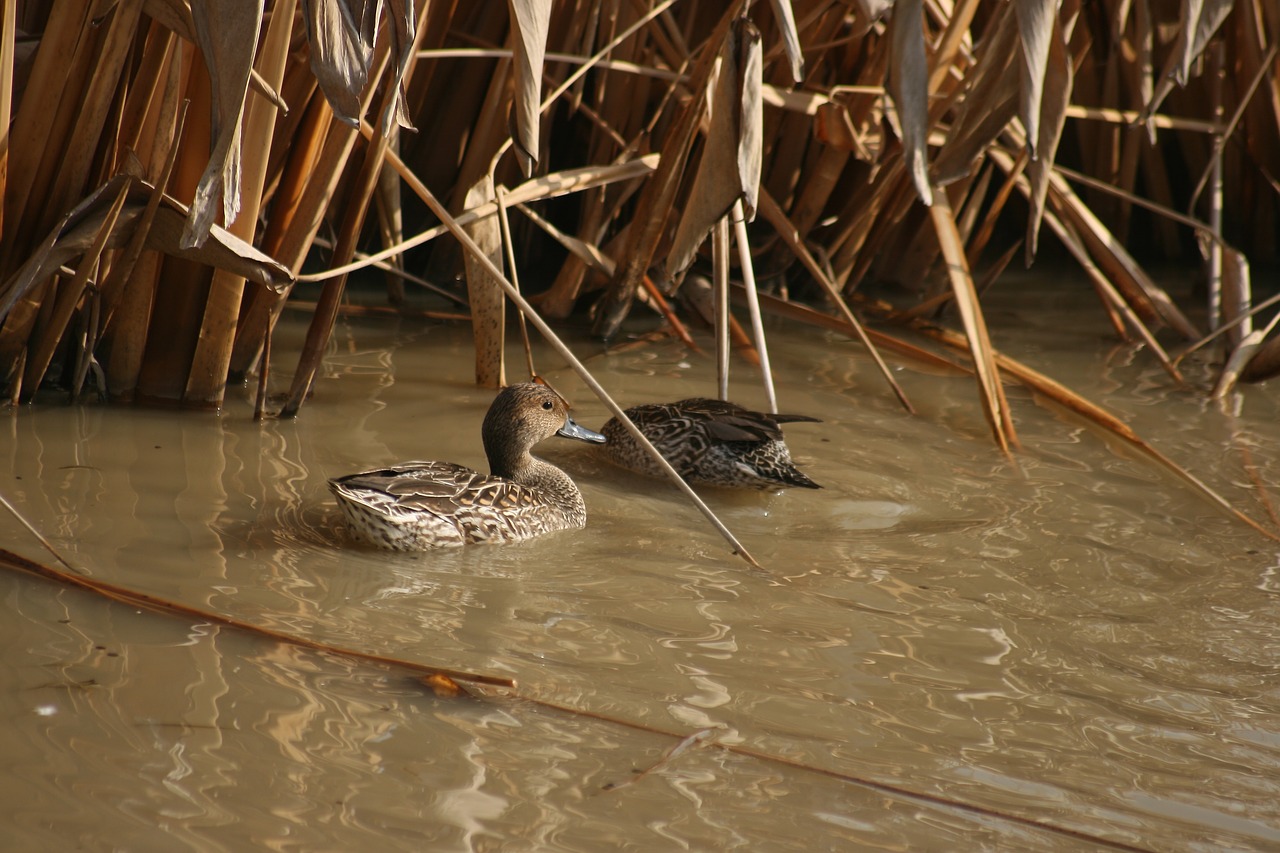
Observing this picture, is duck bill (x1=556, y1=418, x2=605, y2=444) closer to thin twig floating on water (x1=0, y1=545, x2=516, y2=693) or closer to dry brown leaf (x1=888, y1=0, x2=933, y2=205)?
thin twig floating on water (x1=0, y1=545, x2=516, y2=693)

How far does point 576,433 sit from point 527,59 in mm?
2435

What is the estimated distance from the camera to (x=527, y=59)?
2.59 metres

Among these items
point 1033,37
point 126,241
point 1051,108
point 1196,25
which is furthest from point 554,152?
point 1033,37

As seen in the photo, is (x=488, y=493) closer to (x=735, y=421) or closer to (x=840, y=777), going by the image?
(x=735, y=421)

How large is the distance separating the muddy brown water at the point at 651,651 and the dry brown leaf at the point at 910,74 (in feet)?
A: 4.39

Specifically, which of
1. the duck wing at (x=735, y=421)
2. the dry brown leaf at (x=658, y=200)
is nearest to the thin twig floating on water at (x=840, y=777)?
the duck wing at (x=735, y=421)

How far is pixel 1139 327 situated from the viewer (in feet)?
19.4

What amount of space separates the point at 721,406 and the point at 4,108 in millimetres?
2703

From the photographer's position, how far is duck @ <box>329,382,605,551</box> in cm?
392

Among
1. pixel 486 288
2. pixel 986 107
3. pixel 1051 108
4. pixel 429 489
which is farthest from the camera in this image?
pixel 486 288

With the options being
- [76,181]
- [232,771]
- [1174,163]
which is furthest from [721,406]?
[1174,163]

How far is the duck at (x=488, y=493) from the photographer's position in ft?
12.9

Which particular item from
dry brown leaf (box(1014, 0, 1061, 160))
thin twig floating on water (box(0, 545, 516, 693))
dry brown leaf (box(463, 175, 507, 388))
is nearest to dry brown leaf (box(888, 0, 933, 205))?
dry brown leaf (box(1014, 0, 1061, 160))

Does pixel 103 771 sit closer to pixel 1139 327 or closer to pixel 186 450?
pixel 186 450
